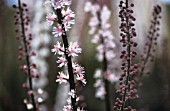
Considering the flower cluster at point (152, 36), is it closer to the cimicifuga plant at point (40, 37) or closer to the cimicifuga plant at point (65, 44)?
the cimicifuga plant at point (65, 44)

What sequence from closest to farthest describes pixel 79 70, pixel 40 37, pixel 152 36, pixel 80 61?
pixel 79 70 < pixel 152 36 < pixel 40 37 < pixel 80 61

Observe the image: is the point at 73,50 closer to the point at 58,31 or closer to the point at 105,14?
the point at 58,31

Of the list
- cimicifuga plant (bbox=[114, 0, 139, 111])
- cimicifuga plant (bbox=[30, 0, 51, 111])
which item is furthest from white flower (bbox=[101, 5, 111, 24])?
cimicifuga plant (bbox=[30, 0, 51, 111])

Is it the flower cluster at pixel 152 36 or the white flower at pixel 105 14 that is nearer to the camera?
the flower cluster at pixel 152 36

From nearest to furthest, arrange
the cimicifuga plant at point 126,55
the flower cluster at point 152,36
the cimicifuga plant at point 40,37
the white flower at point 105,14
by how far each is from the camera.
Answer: the cimicifuga plant at point 126,55
the flower cluster at point 152,36
the white flower at point 105,14
the cimicifuga plant at point 40,37

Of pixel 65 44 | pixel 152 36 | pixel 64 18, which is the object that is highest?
pixel 152 36

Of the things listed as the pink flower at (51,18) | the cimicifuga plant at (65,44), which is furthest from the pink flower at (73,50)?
the pink flower at (51,18)

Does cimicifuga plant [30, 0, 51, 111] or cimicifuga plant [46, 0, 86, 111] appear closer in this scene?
cimicifuga plant [46, 0, 86, 111]

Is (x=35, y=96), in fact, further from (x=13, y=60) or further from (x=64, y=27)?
(x=13, y=60)

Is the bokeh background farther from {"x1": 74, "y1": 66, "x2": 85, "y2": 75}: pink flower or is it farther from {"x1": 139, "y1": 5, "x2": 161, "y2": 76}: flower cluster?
{"x1": 74, "y1": 66, "x2": 85, "y2": 75}: pink flower

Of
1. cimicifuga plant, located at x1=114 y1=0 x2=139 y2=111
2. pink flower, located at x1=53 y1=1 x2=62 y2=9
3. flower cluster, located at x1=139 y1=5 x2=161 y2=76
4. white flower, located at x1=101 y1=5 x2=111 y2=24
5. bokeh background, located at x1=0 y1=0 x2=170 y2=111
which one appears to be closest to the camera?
pink flower, located at x1=53 y1=1 x2=62 y2=9

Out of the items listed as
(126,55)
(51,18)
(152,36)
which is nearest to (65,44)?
(51,18)
